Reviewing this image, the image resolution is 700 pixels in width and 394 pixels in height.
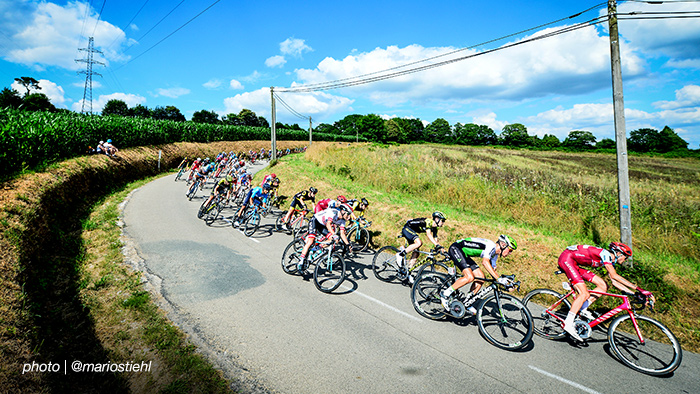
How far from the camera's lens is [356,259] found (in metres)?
9.34

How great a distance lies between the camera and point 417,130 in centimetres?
11931

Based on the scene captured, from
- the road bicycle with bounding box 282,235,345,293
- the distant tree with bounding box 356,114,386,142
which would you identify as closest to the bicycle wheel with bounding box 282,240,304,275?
the road bicycle with bounding box 282,235,345,293

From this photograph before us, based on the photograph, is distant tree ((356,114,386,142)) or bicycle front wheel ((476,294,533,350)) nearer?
bicycle front wheel ((476,294,533,350))

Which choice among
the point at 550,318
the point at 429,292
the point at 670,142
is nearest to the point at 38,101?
the point at 429,292

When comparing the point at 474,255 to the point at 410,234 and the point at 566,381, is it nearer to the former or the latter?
the point at 410,234

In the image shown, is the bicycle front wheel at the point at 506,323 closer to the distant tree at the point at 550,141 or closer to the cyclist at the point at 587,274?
the cyclist at the point at 587,274

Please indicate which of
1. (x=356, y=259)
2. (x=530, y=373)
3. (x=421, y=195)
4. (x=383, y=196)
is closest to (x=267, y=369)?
(x=530, y=373)

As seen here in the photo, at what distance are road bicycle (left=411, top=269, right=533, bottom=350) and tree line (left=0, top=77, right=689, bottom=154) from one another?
48.1 meters

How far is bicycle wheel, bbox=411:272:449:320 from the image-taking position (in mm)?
6305

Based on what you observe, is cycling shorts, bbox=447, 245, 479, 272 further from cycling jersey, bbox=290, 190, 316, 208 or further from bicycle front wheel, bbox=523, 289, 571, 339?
cycling jersey, bbox=290, 190, 316, 208

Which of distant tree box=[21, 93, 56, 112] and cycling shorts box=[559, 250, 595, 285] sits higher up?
distant tree box=[21, 93, 56, 112]

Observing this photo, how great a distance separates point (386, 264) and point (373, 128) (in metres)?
99.1

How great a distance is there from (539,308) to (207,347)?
6.72m

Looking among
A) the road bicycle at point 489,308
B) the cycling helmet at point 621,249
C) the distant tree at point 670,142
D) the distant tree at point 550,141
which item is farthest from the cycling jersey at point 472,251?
the distant tree at point 550,141
